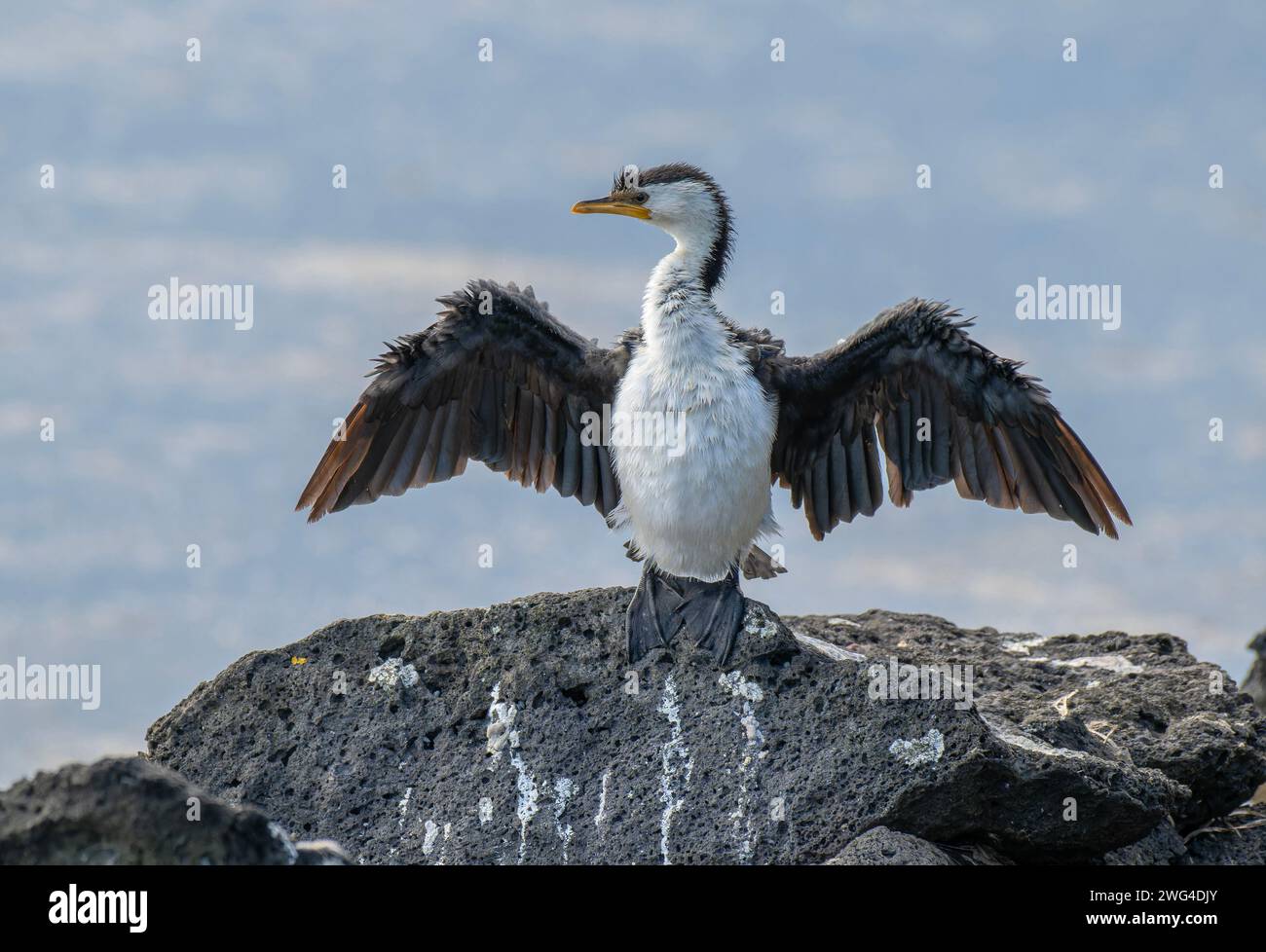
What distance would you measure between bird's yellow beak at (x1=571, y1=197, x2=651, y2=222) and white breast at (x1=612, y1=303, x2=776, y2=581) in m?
1.11

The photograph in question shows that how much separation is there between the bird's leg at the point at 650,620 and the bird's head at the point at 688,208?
A: 7.89 feet

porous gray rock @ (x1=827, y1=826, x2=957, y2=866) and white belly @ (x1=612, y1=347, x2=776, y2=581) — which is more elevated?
white belly @ (x1=612, y1=347, x2=776, y2=581)

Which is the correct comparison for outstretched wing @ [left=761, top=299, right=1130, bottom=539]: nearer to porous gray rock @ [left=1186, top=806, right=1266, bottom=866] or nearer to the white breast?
the white breast

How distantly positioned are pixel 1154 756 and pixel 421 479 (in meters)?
5.49

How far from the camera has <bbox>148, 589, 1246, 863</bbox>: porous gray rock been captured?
9.14m

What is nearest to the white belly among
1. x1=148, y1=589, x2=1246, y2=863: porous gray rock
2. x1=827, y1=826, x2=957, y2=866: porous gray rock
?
x1=148, y1=589, x2=1246, y2=863: porous gray rock

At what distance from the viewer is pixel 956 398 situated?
11.2m

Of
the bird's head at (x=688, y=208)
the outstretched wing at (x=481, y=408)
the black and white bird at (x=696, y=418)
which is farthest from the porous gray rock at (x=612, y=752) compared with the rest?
the bird's head at (x=688, y=208)

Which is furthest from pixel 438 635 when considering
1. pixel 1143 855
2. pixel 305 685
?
pixel 1143 855

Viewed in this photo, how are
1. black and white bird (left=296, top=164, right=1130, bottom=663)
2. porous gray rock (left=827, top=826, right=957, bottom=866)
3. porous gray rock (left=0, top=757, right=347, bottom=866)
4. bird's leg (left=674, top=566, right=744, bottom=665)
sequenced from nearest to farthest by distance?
porous gray rock (left=0, top=757, right=347, bottom=866) → porous gray rock (left=827, top=826, right=957, bottom=866) → bird's leg (left=674, top=566, right=744, bottom=665) → black and white bird (left=296, top=164, right=1130, bottom=663)

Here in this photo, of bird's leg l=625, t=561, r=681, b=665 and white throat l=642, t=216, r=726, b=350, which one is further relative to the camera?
white throat l=642, t=216, r=726, b=350

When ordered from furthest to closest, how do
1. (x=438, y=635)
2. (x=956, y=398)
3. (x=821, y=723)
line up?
(x=956, y=398)
(x=438, y=635)
(x=821, y=723)

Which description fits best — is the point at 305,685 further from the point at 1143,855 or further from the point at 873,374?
the point at 1143,855
